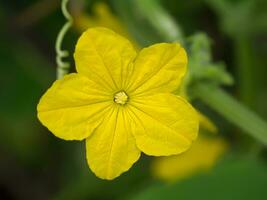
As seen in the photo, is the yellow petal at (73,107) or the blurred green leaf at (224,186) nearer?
the yellow petal at (73,107)

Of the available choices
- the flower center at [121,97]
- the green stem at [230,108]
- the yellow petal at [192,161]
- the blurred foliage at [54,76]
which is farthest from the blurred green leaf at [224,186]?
the flower center at [121,97]

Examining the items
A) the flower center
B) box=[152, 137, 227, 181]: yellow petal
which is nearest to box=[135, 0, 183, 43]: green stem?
the flower center

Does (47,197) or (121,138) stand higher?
(121,138)

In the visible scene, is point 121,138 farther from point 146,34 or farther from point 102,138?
point 146,34

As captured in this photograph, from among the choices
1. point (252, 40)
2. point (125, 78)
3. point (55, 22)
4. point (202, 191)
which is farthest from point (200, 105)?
point (125, 78)

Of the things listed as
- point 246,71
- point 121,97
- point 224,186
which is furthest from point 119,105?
point 246,71

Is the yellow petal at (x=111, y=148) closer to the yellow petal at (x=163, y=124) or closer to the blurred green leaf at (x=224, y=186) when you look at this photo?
the yellow petal at (x=163, y=124)
